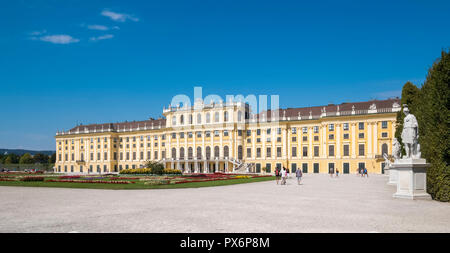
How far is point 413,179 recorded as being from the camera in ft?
55.5

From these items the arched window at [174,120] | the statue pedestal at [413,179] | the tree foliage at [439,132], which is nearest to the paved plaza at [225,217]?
the statue pedestal at [413,179]

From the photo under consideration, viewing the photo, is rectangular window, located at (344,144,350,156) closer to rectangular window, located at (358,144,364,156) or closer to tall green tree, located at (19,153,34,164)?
rectangular window, located at (358,144,364,156)

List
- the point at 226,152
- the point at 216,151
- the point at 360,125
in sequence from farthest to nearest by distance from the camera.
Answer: the point at 216,151 → the point at 226,152 → the point at 360,125

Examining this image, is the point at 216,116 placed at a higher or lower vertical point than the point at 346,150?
higher

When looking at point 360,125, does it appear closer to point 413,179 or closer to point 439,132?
point 439,132

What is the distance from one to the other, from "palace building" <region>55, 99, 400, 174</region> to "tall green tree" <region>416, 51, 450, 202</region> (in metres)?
47.2

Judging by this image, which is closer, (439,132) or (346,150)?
(439,132)

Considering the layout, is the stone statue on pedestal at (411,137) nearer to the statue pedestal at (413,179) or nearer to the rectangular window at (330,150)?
the statue pedestal at (413,179)

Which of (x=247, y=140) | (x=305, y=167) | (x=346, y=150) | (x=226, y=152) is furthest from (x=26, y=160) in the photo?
(x=346, y=150)

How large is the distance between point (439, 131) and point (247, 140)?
60.3m

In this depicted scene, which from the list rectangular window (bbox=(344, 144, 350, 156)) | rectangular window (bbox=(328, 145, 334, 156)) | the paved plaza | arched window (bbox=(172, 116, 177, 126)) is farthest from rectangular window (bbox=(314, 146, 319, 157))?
the paved plaza
